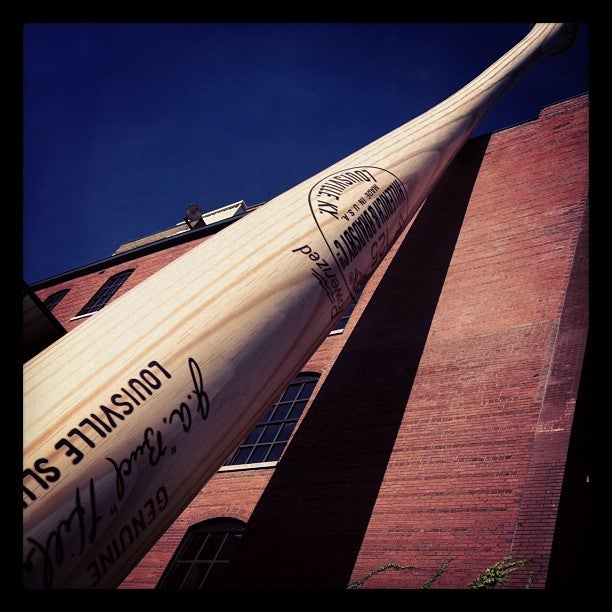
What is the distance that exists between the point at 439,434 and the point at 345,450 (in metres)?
1.55

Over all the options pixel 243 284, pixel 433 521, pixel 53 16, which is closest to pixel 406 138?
pixel 243 284

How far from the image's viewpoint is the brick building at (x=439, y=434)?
16.2 ft

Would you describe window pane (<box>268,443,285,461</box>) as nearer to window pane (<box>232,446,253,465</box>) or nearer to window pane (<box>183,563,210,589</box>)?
window pane (<box>232,446,253,465</box>)

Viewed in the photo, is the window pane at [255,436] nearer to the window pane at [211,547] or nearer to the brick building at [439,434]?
the brick building at [439,434]

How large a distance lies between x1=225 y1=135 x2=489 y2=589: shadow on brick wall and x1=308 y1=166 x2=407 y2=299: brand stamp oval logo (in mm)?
4267

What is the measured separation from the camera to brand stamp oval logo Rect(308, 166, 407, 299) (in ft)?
8.07

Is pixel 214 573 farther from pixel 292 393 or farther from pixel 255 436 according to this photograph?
pixel 292 393

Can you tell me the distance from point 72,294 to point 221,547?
15.8 m

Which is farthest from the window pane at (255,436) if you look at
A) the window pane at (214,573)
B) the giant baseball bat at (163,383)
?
the giant baseball bat at (163,383)

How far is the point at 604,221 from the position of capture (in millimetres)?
1672

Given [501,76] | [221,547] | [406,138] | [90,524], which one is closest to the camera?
[90,524]

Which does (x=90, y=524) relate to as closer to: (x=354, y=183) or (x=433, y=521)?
(x=354, y=183)

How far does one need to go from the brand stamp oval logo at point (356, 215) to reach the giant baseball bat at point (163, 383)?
27 millimetres

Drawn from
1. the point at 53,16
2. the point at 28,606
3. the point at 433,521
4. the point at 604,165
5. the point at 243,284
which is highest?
the point at 53,16
